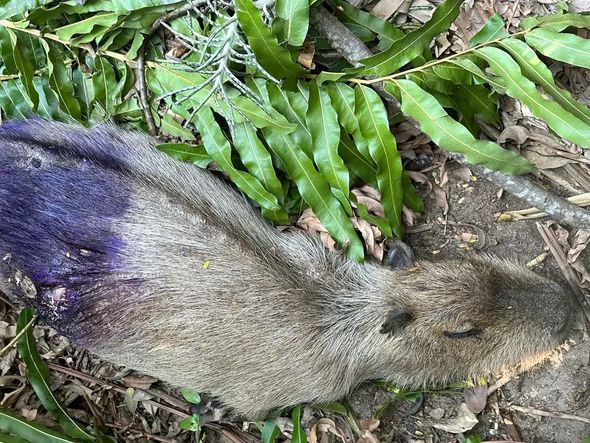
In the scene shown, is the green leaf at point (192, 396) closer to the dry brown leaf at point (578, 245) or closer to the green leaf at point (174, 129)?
the green leaf at point (174, 129)

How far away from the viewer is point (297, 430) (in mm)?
4160

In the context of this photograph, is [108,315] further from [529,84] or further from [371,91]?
[529,84]

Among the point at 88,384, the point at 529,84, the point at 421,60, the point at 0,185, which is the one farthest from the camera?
the point at 88,384

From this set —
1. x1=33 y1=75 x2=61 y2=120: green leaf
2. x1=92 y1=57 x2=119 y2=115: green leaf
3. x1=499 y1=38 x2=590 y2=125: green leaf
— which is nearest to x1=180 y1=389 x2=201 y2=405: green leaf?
x1=92 y1=57 x2=119 y2=115: green leaf

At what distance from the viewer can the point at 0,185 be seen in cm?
392

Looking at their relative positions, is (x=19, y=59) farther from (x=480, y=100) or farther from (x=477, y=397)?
(x=477, y=397)

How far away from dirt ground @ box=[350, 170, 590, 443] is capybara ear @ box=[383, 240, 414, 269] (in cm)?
19

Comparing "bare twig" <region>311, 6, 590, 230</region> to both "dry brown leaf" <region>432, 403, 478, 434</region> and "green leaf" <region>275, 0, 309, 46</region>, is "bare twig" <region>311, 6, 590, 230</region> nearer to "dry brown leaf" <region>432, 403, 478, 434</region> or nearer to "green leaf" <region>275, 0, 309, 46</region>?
"green leaf" <region>275, 0, 309, 46</region>

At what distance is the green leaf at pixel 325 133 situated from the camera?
3.75 metres

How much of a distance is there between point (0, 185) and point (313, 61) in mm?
2030

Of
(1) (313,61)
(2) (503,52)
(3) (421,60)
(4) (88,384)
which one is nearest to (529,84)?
(2) (503,52)

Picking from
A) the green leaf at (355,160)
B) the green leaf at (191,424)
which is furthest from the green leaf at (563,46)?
the green leaf at (191,424)

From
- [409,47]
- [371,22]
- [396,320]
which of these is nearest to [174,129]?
[371,22]

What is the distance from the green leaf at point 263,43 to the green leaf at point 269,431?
7.42 feet
